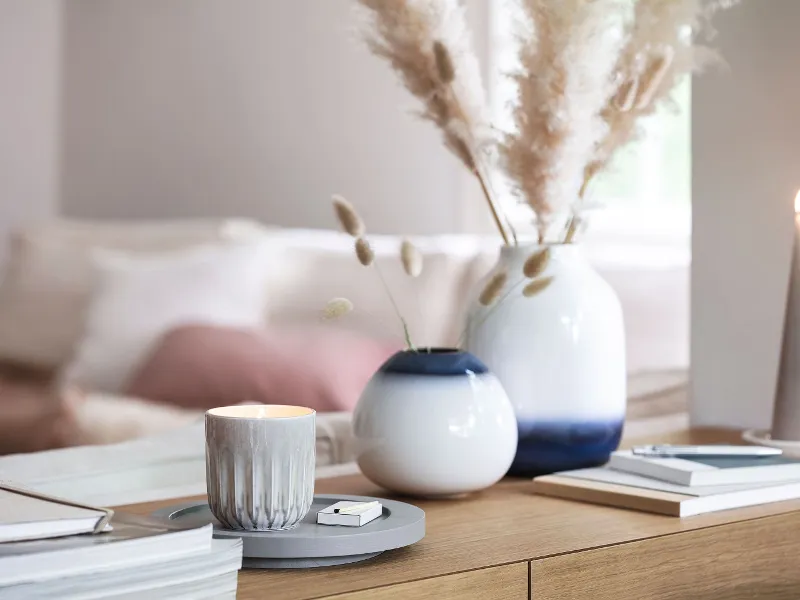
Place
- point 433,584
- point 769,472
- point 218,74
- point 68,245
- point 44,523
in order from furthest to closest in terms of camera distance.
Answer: point 218,74
point 68,245
point 769,472
point 433,584
point 44,523

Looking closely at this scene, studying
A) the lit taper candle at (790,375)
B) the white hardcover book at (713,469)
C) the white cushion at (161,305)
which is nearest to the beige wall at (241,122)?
the white cushion at (161,305)

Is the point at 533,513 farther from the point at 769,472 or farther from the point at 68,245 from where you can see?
the point at 68,245

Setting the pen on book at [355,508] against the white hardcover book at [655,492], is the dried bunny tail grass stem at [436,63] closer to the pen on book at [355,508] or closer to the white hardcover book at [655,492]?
the white hardcover book at [655,492]

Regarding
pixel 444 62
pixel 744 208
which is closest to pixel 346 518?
pixel 444 62

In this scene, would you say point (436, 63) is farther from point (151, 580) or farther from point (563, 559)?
point (151, 580)

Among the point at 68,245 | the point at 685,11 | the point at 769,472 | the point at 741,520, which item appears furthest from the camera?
the point at 68,245

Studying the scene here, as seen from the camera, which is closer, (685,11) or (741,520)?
(741,520)

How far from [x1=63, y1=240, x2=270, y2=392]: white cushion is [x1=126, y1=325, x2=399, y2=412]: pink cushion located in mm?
217

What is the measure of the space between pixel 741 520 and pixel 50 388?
2.56 m

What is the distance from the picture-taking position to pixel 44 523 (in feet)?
2.37

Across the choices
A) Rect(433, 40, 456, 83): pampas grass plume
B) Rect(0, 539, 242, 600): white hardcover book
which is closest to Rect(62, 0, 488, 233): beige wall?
Rect(433, 40, 456, 83): pampas grass plume

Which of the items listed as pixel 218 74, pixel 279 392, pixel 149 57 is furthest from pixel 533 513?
pixel 149 57

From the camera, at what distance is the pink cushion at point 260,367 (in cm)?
257

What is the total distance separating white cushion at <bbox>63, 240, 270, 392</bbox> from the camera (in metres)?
3.11
